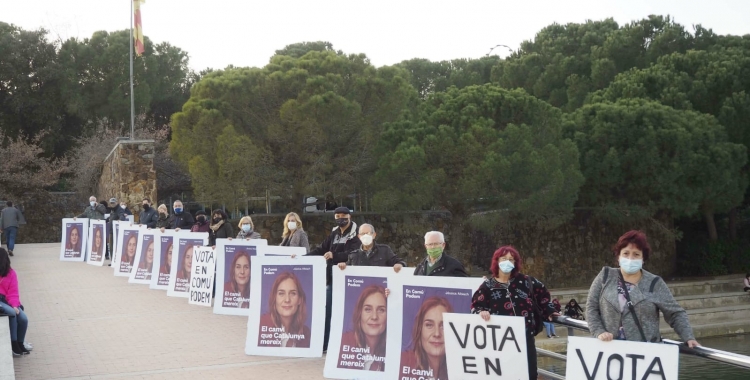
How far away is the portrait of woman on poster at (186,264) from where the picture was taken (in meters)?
15.7

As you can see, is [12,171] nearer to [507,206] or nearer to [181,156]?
[181,156]

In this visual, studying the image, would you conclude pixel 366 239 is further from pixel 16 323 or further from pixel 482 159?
pixel 482 159

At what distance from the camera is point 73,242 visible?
25.0 meters

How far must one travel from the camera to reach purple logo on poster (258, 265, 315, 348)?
10141mm

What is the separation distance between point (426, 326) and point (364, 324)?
1.01 meters

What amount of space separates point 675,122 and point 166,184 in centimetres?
2307

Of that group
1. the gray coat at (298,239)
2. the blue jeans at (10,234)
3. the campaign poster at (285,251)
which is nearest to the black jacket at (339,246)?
the campaign poster at (285,251)

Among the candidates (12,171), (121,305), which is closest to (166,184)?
(12,171)

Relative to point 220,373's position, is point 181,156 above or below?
above

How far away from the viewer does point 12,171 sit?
130 ft

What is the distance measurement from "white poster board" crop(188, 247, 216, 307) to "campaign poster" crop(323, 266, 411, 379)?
17.7 ft

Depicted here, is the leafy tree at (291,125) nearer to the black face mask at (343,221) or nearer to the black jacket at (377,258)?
the black face mask at (343,221)

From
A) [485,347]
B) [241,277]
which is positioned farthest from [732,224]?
[485,347]

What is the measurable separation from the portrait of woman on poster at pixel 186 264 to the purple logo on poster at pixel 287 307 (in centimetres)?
552
